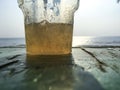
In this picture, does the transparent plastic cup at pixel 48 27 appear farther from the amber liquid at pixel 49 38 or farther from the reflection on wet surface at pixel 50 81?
the reflection on wet surface at pixel 50 81

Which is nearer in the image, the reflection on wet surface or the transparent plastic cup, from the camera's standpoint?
the reflection on wet surface

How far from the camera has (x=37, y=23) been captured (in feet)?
6.38

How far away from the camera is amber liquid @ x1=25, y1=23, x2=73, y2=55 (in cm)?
190

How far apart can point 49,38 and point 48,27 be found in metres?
0.10

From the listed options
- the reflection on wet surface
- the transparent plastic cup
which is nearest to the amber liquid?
the transparent plastic cup

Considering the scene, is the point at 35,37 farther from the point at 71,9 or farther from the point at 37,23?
the point at 71,9

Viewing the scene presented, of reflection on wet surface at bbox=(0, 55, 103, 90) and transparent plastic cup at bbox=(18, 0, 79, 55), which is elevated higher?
transparent plastic cup at bbox=(18, 0, 79, 55)

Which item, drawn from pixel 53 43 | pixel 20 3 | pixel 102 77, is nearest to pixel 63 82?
pixel 102 77

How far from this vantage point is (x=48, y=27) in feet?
6.30

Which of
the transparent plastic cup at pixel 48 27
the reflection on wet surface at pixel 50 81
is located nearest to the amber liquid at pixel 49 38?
the transparent plastic cup at pixel 48 27

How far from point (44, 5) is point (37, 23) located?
0.57 feet

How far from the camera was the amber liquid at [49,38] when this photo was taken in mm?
1899

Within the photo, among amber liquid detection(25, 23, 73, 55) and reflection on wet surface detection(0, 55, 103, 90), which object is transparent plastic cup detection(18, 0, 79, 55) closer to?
amber liquid detection(25, 23, 73, 55)

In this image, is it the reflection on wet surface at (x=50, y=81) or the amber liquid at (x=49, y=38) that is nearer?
the reflection on wet surface at (x=50, y=81)
